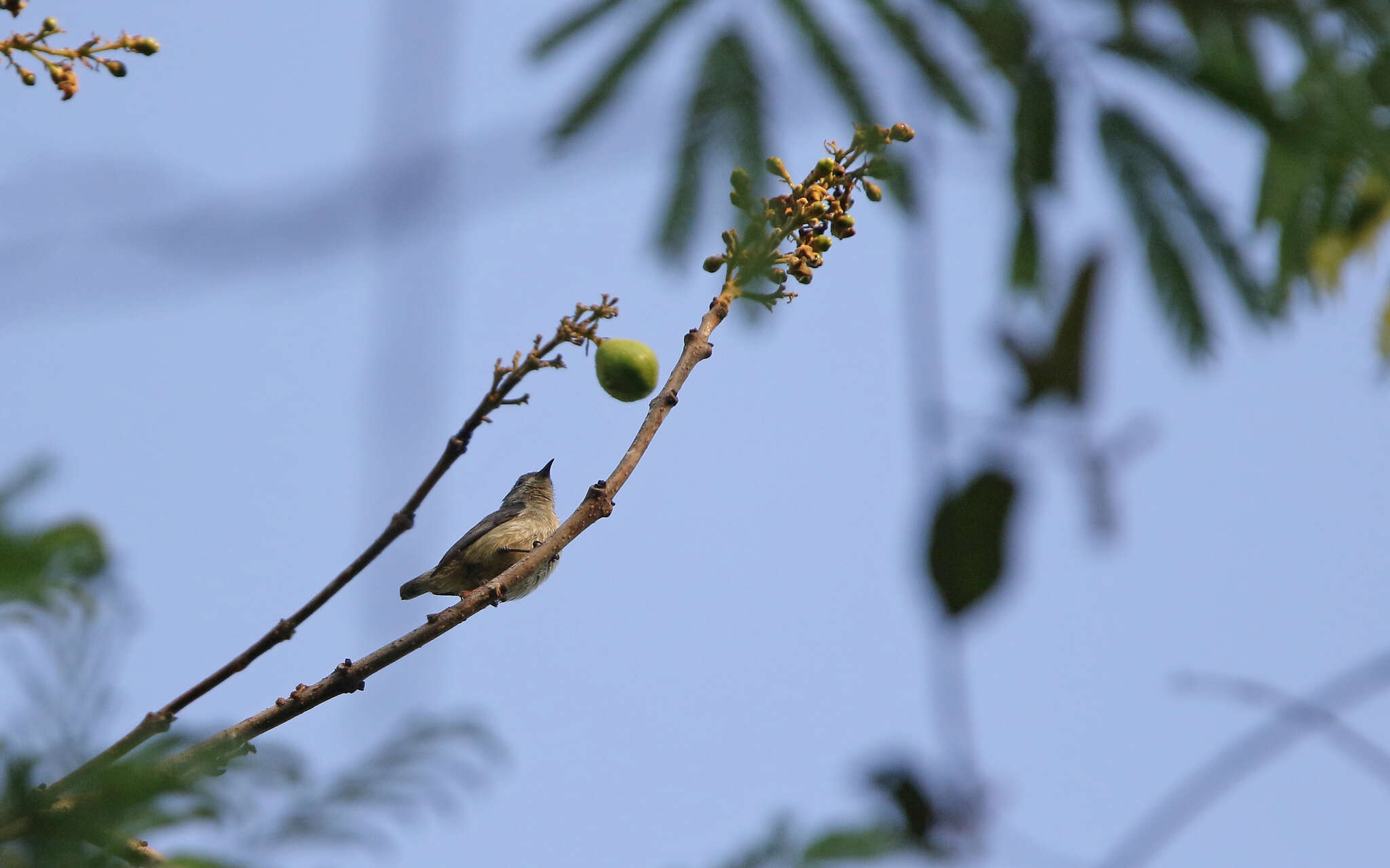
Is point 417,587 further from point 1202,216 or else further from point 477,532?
point 1202,216

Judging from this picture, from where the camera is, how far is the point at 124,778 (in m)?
1.60

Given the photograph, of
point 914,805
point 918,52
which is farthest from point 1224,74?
point 914,805

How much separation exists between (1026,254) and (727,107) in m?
1.07

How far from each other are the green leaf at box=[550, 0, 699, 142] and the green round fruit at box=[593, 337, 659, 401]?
1172mm

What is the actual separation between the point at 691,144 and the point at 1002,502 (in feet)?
8.61

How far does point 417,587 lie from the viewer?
6.19m

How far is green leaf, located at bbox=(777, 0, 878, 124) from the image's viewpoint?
3930 mm

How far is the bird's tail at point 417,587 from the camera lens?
6086mm

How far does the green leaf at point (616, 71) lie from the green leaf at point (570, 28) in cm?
16

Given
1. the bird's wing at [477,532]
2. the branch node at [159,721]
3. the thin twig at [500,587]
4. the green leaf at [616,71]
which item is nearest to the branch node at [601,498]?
the thin twig at [500,587]

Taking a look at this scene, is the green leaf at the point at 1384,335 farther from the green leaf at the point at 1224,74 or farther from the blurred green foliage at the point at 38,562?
the blurred green foliage at the point at 38,562

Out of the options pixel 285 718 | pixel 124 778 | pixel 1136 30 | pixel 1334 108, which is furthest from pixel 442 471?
pixel 1334 108

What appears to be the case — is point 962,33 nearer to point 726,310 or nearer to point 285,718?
point 726,310

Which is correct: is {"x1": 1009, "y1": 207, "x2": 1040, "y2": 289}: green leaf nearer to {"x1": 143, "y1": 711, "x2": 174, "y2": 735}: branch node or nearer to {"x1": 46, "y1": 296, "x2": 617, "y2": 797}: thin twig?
{"x1": 46, "y1": 296, "x2": 617, "y2": 797}: thin twig
